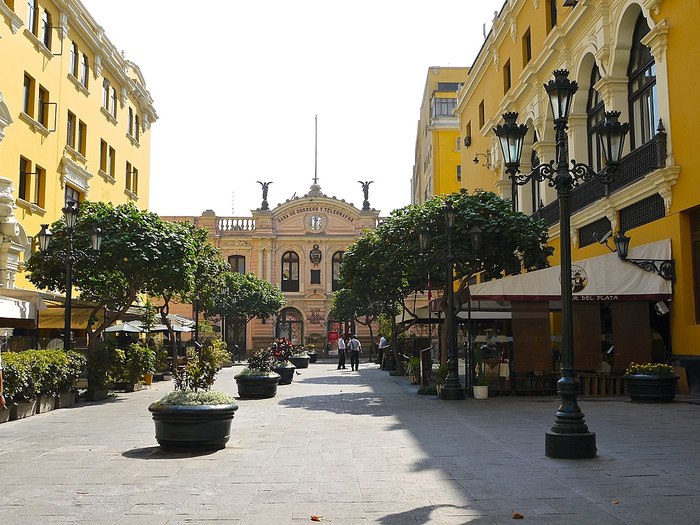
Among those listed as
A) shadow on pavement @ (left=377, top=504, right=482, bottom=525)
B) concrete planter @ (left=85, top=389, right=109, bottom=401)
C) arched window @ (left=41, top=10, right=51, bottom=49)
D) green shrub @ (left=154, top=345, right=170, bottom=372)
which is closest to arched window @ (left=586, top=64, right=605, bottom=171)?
concrete planter @ (left=85, top=389, right=109, bottom=401)

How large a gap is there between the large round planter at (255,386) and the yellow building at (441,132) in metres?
34.9

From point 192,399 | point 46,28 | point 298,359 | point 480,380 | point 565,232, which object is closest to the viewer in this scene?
point 565,232

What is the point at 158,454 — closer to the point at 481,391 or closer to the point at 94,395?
the point at 94,395

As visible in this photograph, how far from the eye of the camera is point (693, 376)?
50.6 feet

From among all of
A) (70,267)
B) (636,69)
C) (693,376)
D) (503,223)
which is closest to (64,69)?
(70,267)

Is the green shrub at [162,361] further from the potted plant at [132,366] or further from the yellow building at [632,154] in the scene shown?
the yellow building at [632,154]

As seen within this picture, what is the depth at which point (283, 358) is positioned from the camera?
22797 mm

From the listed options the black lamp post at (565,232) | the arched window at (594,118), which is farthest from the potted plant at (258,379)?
the arched window at (594,118)

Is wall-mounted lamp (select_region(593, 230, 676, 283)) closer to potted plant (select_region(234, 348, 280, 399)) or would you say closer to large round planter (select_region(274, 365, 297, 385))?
potted plant (select_region(234, 348, 280, 399))

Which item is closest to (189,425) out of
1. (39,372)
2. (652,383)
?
(39,372)

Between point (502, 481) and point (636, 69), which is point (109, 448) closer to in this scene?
point (502, 481)

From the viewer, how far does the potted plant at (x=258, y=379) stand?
710 inches

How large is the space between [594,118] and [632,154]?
177 inches

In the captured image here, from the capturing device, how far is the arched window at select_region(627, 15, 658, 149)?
18.1 metres
